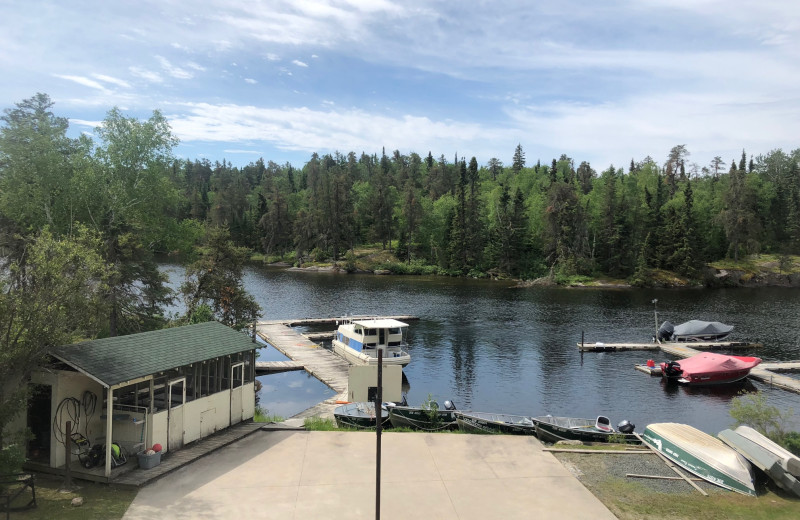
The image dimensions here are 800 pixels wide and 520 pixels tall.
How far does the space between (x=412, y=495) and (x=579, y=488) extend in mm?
5089

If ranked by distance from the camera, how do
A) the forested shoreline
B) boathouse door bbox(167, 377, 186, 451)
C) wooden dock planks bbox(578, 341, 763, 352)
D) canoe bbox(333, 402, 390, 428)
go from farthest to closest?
the forested shoreline
wooden dock planks bbox(578, 341, 763, 352)
canoe bbox(333, 402, 390, 428)
boathouse door bbox(167, 377, 186, 451)

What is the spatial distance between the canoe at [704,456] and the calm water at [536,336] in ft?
30.8

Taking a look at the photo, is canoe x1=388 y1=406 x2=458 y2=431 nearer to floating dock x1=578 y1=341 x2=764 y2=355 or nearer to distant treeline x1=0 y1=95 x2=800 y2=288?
floating dock x1=578 y1=341 x2=764 y2=355

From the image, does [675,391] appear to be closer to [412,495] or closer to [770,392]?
[770,392]

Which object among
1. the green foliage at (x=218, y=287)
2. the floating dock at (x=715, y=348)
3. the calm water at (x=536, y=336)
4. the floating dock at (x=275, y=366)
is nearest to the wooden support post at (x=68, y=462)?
the calm water at (x=536, y=336)

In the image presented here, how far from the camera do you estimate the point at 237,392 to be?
2033 centimetres

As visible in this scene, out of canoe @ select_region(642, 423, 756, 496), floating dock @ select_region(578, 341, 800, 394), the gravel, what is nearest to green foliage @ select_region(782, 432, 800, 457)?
canoe @ select_region(642, 423, 756, 496)

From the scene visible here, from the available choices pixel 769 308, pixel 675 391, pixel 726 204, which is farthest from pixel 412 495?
pixel 726 204

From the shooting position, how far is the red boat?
37.0m

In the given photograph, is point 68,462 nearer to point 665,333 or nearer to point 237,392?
point 237,392

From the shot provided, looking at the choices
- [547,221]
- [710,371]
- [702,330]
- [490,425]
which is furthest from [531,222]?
[490,425]

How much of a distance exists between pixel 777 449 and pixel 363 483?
13.8 meters

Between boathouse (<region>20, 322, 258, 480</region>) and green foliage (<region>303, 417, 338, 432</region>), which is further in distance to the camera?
green foliage (<region>303, 417, 338, 432</region>)

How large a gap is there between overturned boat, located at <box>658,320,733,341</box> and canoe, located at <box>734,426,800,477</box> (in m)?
31.6
